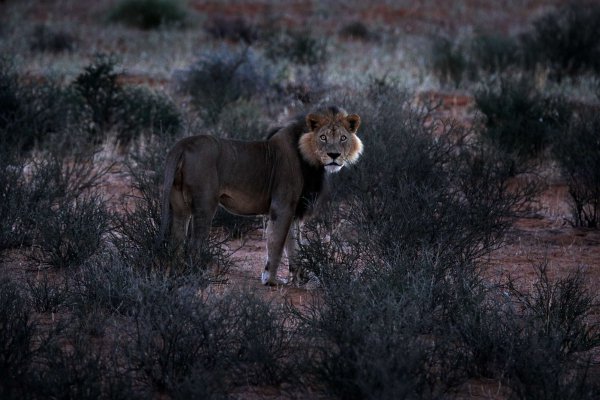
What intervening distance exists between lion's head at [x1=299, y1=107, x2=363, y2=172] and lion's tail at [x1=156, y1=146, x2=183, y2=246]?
1.22 metres

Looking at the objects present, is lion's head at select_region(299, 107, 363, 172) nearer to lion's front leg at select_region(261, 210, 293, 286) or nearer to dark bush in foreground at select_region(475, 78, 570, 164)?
lion's front leg at select_region(261, 210, 293, 286)

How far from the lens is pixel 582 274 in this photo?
8883 millimetres

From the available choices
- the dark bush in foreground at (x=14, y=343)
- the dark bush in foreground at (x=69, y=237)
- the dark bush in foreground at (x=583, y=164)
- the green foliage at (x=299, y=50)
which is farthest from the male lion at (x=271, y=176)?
the green foliage at (x=299, y=50)

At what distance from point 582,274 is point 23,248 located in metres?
5.23

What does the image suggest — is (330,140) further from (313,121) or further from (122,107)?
(122,107)

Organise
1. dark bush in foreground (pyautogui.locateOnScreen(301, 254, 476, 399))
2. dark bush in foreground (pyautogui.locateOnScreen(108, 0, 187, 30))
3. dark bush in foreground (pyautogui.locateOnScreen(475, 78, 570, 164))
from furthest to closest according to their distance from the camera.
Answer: dark bush in foreground (pyautogui.locateOnScreen(108, 0, 187, 30)), dark bush in foreground (pyautogui.locateOnScreen(475, 78, 570, 164)), dark bush in foreground (pyautogui.locateOnScreen(301, 254, 476, 399))

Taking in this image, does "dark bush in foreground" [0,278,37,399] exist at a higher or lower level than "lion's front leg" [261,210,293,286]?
higher

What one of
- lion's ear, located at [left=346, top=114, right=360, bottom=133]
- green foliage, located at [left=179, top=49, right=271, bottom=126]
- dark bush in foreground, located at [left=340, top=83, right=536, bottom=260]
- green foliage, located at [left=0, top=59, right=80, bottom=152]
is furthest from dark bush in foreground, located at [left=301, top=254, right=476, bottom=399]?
green foliage, located at [left=179, top=49, right=271, bottom=126]

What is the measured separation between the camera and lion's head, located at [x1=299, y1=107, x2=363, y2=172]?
821 centimetres

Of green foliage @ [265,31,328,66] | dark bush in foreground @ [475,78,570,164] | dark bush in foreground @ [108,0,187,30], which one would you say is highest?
dark bush in foreground @ [475,78,570,164]

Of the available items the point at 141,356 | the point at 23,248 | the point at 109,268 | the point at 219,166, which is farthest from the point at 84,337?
the point at 23,248

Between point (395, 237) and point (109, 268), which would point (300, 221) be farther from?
point (109, 268)

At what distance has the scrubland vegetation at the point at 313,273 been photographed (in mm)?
5918

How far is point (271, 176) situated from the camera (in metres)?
8.36
